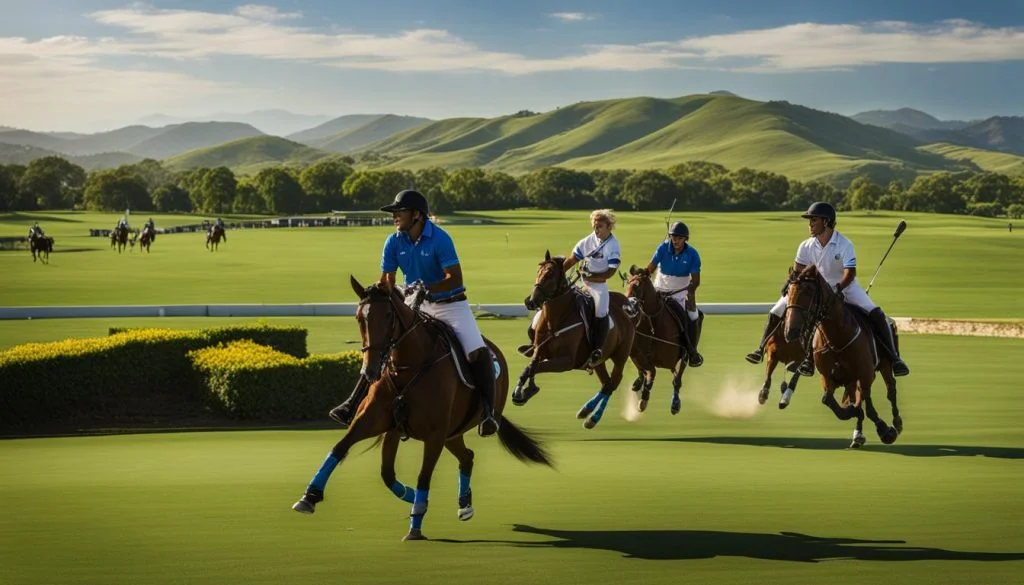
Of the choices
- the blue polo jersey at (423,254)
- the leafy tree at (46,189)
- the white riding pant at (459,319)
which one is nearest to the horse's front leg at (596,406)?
the white riding pant at (459,319)

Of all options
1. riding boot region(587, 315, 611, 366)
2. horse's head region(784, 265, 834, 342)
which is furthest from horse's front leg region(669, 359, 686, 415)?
horse's head region(784, 265, 834, 342)

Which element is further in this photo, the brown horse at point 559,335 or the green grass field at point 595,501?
the brown horse at point 559,335

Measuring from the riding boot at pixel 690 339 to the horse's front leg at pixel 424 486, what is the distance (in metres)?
10.5

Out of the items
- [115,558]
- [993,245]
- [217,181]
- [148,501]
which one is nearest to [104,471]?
[148,501]

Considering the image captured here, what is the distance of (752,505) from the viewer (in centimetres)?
1265

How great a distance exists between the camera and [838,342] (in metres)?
17.0

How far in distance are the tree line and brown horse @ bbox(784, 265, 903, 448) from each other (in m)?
133

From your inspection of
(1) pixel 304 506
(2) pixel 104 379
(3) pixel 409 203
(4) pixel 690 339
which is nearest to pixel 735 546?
(1) pixel 304 506

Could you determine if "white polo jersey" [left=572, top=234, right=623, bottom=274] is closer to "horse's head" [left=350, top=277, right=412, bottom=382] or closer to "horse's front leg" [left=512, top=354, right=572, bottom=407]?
"horse's front leg" [left=512, top=354, right=572, bottom=407]

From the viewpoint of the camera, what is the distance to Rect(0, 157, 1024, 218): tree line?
505ft

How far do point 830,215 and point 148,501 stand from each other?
958cm

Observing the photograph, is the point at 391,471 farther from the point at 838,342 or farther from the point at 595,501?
the point at 838,342

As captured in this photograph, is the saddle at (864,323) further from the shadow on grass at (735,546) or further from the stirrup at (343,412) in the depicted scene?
the stirrup at (343,412)

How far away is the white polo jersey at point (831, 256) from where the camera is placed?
57.8 feet
